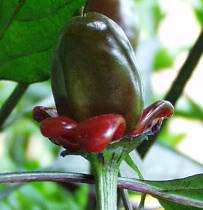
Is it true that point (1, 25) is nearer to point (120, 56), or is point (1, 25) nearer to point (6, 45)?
point (6, 45)

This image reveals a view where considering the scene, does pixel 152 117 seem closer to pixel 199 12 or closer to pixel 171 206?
pixel 171 206

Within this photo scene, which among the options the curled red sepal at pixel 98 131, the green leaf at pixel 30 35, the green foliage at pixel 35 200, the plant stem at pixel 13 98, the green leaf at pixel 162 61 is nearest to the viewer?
the curled red sepal at pixel 98 131

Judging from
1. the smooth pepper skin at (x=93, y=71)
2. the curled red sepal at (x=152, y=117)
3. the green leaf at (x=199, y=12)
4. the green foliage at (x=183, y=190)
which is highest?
the smooth pepper skin at (x=93, y=71)

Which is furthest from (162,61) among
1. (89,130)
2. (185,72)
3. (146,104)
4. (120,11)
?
(89,130)

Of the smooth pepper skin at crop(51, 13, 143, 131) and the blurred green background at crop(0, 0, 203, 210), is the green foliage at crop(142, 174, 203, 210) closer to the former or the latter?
the smooth pepper skin at crop(51, 13, 143, 131)

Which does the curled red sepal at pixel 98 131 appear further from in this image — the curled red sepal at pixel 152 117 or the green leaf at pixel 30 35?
the green leaf at pixel 30 35

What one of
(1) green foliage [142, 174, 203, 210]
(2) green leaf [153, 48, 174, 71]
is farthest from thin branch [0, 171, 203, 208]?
(2) green leaf [153, 48, 174, 71]

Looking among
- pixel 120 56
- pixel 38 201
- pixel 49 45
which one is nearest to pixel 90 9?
pixel 49 45

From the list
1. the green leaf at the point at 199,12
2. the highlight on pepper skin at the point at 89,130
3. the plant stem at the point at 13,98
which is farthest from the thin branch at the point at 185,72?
the green leaf at the point at 199,12
